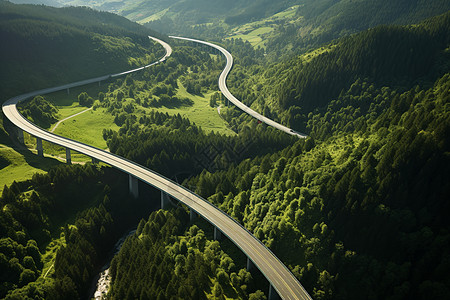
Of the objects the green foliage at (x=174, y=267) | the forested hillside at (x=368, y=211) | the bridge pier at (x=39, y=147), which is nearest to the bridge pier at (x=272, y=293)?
the green foliage at (x=174, y=267)

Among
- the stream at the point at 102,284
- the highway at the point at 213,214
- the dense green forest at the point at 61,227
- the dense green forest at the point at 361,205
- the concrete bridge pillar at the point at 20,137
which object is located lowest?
the stream at the point at 102,284

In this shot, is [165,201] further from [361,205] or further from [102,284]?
[361,205]

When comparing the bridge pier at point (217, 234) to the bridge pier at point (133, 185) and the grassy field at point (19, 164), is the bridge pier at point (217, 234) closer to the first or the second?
the bridge pier at point (133, 185)

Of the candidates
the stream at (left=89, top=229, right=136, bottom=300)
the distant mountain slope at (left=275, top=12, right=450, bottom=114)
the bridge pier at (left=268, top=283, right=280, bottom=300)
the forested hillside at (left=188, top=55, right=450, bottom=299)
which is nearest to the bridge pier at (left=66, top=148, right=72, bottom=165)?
the stream at (left=89, top=229, right=136, bottom=300)

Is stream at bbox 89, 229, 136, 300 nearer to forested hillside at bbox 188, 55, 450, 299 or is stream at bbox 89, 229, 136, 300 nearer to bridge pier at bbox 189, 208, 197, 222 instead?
bridge pier at bbox 189, 208, 197, 222

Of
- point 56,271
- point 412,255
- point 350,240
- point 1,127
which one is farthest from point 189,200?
point 1,127

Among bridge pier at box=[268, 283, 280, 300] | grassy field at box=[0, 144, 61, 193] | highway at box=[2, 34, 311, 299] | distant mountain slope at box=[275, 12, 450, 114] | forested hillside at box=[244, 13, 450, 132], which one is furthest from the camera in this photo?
distant mountain slope at box=[275, 12, 450, 114]
